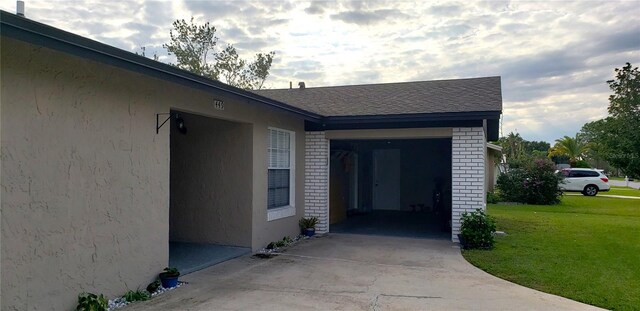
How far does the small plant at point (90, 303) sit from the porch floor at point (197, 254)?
1.72m

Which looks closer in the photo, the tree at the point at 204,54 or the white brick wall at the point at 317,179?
the white brick wall at the point at 317,179

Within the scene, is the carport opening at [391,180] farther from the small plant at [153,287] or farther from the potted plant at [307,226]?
the small plant at [153,287]

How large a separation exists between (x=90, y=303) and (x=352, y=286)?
3.20 meters

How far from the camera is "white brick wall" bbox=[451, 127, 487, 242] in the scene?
9.31 m

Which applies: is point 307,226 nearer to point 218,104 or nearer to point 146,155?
point 218,104

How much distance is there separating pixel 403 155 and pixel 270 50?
1526 centimetres

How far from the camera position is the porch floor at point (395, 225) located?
1078cm

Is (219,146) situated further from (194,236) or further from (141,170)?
(141,170)

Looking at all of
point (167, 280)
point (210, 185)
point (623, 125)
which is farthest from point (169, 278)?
point (623, 125)

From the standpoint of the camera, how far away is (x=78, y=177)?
476 cm

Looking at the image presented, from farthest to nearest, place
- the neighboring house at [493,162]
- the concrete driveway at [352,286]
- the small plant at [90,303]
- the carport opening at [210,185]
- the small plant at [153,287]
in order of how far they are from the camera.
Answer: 1. the neighboring house at [493,162]
2. the carport opening at [210,185]
3. the small plant at [153,287]
4. the concrete driveway at [352,286]
5. the small plant at [90,303]

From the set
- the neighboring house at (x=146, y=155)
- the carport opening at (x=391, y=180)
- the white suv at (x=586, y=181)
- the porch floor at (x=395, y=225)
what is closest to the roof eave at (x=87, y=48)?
the neighboring house at (x=146, y=155)

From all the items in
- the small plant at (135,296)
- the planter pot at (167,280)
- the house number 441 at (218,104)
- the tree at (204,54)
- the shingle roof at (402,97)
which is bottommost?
the small plant at (135,296)

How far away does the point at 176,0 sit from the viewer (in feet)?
32.0
